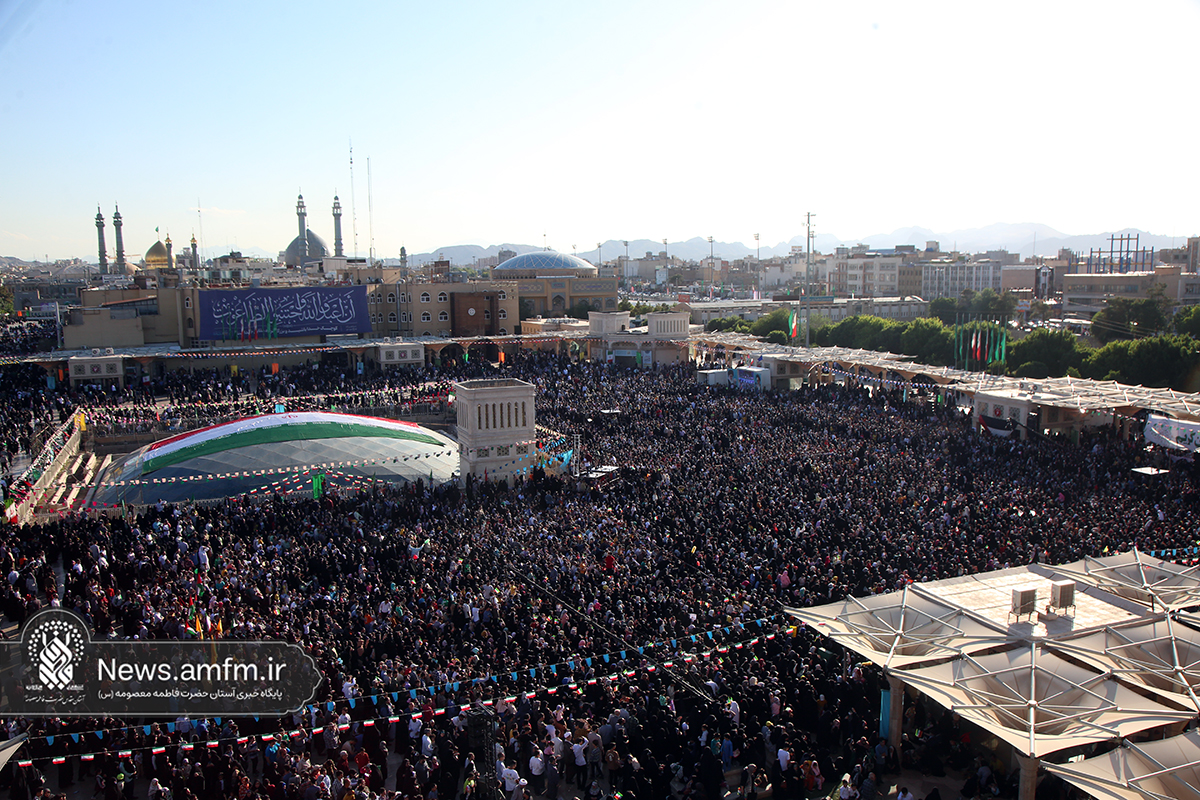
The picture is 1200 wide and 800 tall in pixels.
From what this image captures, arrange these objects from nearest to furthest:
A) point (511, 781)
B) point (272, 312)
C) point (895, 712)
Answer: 1. point (511, 781)
2. point (895, 712)
3. point (272, 312)

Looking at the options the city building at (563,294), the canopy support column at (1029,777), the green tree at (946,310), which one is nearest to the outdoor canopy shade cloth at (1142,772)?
the canopy support column at (1029,777)

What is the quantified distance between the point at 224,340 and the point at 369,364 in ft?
21.9

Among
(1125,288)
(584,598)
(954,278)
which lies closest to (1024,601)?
(584,598)

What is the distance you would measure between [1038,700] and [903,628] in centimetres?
168

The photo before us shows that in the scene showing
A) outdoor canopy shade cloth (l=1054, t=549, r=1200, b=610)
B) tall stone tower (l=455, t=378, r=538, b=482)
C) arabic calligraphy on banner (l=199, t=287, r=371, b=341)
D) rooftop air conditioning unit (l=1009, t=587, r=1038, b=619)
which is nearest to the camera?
rooftop air conditioning unit (l=1009, t=587, r=1038, b=619)

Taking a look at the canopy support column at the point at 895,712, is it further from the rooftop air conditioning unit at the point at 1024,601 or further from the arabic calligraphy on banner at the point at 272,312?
the arabic calligraphy on banner at the point at 272,312

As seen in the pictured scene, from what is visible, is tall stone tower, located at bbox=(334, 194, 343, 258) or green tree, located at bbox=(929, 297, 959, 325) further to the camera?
tall stone tower, located at bbox=(334, 194, 343, 258)

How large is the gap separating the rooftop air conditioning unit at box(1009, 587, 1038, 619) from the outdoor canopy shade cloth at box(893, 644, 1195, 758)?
55 centimetres

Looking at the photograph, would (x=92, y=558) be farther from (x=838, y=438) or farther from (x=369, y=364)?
(x=369, y=364)

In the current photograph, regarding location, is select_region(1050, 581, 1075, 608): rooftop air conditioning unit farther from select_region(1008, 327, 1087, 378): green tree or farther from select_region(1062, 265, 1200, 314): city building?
select_region(1062, 265, 1200, 314): city building

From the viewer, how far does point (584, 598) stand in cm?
1248

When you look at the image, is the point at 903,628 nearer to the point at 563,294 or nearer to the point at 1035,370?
the point at 1035,370

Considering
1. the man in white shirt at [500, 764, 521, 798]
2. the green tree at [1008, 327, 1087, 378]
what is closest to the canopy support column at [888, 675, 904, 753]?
the man in white shirt at [500, 764, 521, 798]

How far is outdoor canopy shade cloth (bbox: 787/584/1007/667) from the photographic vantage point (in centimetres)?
956
